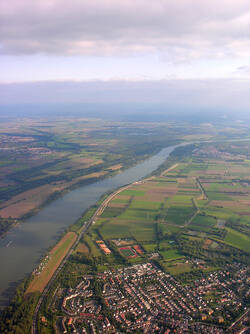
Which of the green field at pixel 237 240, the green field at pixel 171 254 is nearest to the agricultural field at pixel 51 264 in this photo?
the green field at pixel 171 254

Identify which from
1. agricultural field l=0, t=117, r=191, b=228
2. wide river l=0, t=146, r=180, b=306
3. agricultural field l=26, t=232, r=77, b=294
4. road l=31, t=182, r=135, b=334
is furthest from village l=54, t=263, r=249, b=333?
agricultural field l=0, t=117, r=191, b=228

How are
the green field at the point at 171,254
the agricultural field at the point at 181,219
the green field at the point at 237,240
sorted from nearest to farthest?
the green field at the point at 171,254 < the agricultural field at the point at 181,219 < the green field at the point at 237,240

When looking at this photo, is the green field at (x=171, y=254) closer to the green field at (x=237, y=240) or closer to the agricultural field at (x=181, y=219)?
the agricultural field at (x=181, y=219)

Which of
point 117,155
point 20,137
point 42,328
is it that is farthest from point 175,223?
point 20,137

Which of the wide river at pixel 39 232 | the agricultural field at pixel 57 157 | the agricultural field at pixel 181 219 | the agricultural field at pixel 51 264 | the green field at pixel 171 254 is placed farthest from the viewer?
the agricultural field at pixel 57 157

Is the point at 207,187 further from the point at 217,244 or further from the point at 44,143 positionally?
the point at 44,143
